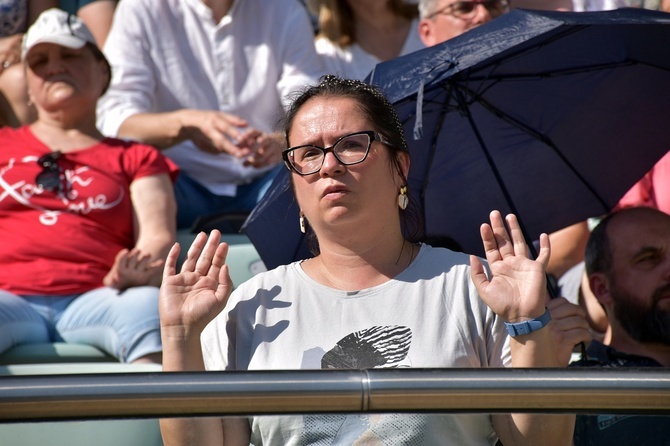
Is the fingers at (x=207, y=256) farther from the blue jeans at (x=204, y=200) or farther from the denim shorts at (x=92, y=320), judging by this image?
the blue jeans at (x=204, y=200)

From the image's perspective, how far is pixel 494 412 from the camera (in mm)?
1448

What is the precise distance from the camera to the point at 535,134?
323 cm

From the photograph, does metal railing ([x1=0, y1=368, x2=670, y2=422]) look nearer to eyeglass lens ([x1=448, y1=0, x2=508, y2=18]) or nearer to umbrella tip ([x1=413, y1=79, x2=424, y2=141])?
umbrella tip ([x1=413, y1=79, x2=424, y2=141])

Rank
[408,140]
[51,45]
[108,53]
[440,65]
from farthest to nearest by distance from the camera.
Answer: [108,53], [51,45], [408,140], [440,65]

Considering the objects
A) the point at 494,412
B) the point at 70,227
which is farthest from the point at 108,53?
the point at 494,412

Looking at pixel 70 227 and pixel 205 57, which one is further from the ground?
pixel 205 57

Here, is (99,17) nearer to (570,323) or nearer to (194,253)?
(194,253)

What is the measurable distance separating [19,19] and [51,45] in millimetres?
1254

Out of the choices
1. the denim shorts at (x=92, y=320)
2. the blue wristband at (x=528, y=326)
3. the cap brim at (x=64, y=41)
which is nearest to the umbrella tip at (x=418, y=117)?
the blue wristband at (x=528, y=326)

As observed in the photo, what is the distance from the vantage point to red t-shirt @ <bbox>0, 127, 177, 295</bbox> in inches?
141

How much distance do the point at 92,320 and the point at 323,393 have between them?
214 centimetres

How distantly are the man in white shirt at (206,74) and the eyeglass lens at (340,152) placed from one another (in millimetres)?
1916

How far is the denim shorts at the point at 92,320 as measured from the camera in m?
3.34

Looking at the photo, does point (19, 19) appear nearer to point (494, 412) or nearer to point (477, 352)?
point (477, 352)
